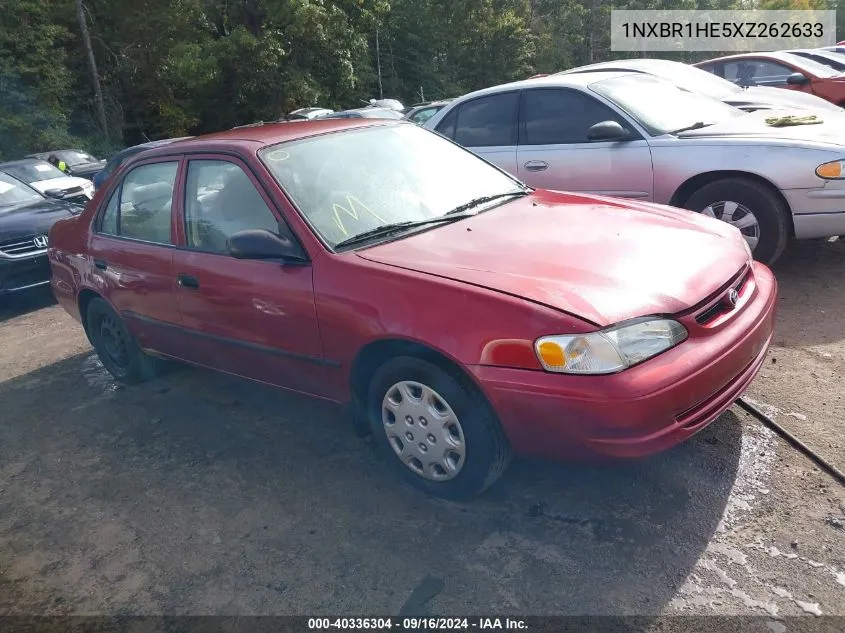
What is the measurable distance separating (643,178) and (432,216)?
2691 millimetres

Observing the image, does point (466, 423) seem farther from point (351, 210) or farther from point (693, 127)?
point (693, 127)

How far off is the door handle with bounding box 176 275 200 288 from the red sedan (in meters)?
0.01

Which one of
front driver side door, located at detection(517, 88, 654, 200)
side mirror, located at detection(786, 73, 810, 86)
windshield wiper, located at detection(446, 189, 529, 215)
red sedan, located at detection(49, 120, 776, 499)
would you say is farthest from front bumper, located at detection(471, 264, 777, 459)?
side mirror, located at detection(786, 73, 810, 86)

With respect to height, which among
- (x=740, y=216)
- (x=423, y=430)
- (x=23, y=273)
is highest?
(x=740, y=216)

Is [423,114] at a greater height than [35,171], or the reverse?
[423,114]

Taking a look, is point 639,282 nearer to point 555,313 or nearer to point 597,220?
point 555,313

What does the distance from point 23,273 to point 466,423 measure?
615 cm

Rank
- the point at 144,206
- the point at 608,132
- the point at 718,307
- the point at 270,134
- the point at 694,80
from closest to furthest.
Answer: the point at 718,307, the point at 270,134, the point at 144,206, the point at 608,132, the point at 694,80

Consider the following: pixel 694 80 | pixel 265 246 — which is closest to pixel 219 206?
pixel 265 246

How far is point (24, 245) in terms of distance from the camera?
736 centimetres

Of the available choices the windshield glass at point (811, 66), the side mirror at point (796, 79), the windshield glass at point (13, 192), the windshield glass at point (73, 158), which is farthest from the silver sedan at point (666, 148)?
the windshield glass at point (73, 158)

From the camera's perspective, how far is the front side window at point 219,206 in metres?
3.54

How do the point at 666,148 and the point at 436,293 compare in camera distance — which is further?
the point at 666,148

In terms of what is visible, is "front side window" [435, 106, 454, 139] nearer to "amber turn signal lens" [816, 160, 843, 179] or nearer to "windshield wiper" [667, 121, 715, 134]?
"windshield wiper" [667, 121, 715, 134]
